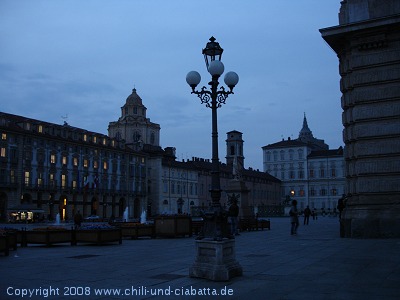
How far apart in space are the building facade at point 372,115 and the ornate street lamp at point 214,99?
364 inches

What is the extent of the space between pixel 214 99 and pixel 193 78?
4.60 feet

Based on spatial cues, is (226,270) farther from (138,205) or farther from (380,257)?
(138,205)

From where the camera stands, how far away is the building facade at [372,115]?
18328mm

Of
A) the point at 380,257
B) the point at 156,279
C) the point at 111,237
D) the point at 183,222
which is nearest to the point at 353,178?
the point at 380,257

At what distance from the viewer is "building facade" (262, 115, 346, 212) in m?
122

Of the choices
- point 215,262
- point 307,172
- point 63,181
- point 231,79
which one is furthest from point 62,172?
point 307,172

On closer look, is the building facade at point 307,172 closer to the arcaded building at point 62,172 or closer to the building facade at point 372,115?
the arcaded building at point 62,172

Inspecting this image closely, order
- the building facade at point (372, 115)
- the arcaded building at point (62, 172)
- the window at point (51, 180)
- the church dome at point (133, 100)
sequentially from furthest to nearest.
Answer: the church dome at point (133, 100) < the window at point (51, 180) < the arcaded building at point (62, 172) < the building facade at point (372, 115)

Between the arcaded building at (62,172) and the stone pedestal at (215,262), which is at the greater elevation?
the arcaded building at (62,172)

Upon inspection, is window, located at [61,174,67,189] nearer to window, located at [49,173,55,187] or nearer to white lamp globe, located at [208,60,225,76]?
window, located at [49,173,55,187]

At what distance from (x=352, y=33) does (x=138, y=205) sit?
79.4 m

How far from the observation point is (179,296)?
26.5 feet

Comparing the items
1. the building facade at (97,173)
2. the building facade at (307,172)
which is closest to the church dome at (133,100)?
the building facade at (97,173)

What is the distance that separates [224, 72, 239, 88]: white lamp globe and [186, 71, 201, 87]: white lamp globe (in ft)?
2.45
